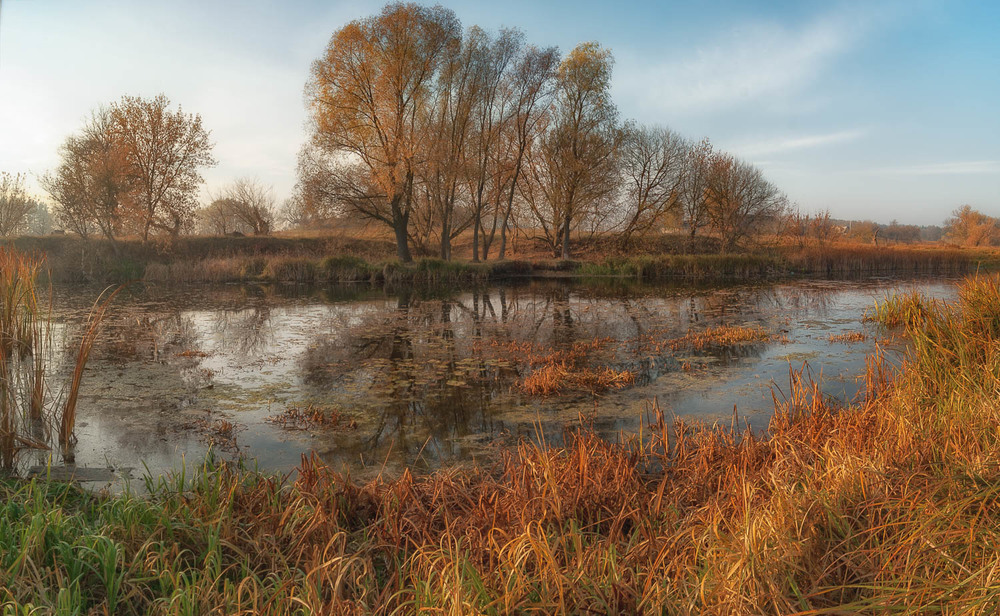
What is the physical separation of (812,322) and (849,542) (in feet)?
35.0

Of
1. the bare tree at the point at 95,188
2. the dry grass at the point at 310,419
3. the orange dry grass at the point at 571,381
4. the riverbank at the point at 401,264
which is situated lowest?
the dry grass at the point at 310,419

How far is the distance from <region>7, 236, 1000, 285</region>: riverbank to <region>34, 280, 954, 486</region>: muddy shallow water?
9.45 m

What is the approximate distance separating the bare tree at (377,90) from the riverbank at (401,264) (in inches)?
141

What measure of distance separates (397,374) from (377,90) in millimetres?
19553

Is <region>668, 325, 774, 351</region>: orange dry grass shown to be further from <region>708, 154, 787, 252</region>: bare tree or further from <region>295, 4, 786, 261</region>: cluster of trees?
<region>708, 154, 787, 252</region>: bare tree

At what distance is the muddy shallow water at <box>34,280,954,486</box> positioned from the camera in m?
5.06

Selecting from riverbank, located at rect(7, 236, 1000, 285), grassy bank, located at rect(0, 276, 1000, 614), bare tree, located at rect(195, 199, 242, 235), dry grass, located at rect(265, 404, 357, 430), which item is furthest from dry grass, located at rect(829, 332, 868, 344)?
bare tree, located at rect(195, 199, 242, 235)

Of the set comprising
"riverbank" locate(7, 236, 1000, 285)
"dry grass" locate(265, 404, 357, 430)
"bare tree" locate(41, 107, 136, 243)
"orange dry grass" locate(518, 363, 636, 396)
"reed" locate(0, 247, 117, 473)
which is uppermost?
"bare tree" locate(41, 107, 136, 243)

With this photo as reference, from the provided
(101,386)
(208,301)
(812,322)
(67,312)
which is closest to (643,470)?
(101,386)

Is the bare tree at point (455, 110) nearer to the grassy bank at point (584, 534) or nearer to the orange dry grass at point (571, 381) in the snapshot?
the orange dry grass at point (571, 381)

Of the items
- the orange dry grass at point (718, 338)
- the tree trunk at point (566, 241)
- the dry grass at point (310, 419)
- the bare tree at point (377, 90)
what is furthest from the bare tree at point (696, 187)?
the dry grass at point (310, 419)

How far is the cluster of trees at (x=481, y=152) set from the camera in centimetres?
2406

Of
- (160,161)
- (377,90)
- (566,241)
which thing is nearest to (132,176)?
(160,161)

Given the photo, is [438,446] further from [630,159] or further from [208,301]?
[630,159]
